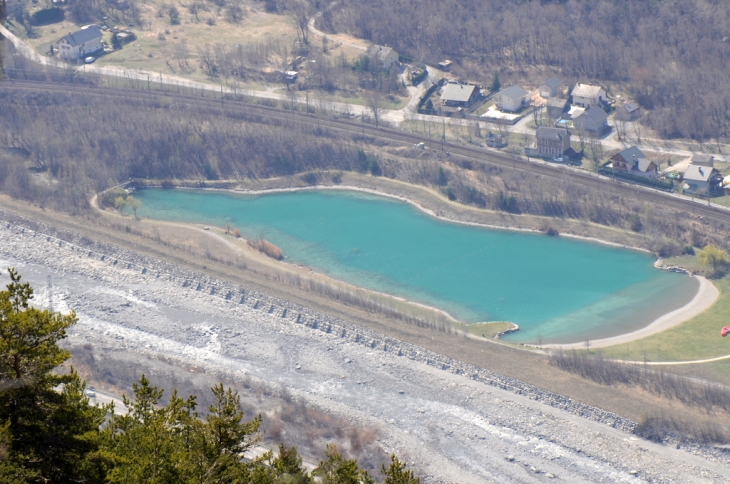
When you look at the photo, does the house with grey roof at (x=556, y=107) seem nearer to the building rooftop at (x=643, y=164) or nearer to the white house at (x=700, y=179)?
the building rooftop at (x=643, y=164)

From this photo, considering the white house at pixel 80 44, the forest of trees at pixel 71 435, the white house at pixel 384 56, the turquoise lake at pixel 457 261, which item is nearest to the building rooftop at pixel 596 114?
the turquoise lake at pixel 457 261

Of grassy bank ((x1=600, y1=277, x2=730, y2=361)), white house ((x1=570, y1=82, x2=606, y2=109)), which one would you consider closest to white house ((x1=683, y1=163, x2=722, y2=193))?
white house ((x1=570, y1=82, x2=606, y2=109))

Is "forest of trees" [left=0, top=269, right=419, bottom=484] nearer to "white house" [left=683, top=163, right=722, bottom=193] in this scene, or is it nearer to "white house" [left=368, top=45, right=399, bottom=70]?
"white house" [left=683, top=163, right=722, bottom=193]

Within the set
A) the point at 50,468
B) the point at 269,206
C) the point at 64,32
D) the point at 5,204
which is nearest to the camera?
the point at 50,468

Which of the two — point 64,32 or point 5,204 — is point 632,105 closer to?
point 5,204

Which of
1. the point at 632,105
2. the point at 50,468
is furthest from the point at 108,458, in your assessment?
the point at 632,105

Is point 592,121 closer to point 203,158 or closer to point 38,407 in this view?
point 203,158
